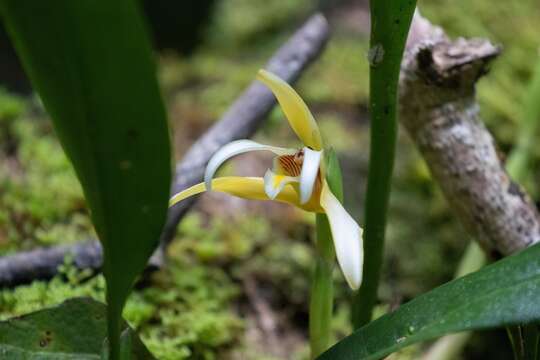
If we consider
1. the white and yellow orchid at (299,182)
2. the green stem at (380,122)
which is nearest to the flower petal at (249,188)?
the white and yellow orchid at (299,182)

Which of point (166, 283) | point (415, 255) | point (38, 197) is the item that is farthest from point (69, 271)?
point (415, 255)

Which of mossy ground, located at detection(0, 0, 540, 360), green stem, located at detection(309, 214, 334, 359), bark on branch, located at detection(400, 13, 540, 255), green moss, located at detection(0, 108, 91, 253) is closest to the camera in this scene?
green stem, located at detection(309, 214, 334, 359)

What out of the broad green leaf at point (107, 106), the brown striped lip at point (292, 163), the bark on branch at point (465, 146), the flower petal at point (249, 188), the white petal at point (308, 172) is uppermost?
the broad green leaf at point (107, 106)

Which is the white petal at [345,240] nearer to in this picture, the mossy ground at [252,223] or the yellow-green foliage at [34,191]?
the mossy ground at [252,223]

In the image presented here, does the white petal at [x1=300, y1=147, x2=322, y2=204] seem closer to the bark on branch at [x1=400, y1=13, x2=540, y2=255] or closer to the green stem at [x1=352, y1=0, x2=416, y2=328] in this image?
the green stem at [x1=352, y1=0, x2=416, y2=328]

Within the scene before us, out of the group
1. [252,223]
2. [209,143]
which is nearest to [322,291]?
[209,143]

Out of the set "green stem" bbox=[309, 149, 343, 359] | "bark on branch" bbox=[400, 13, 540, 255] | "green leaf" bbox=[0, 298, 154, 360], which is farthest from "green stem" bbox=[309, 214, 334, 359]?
"bark on branch" bbox=[400, 13, 540, 255]
